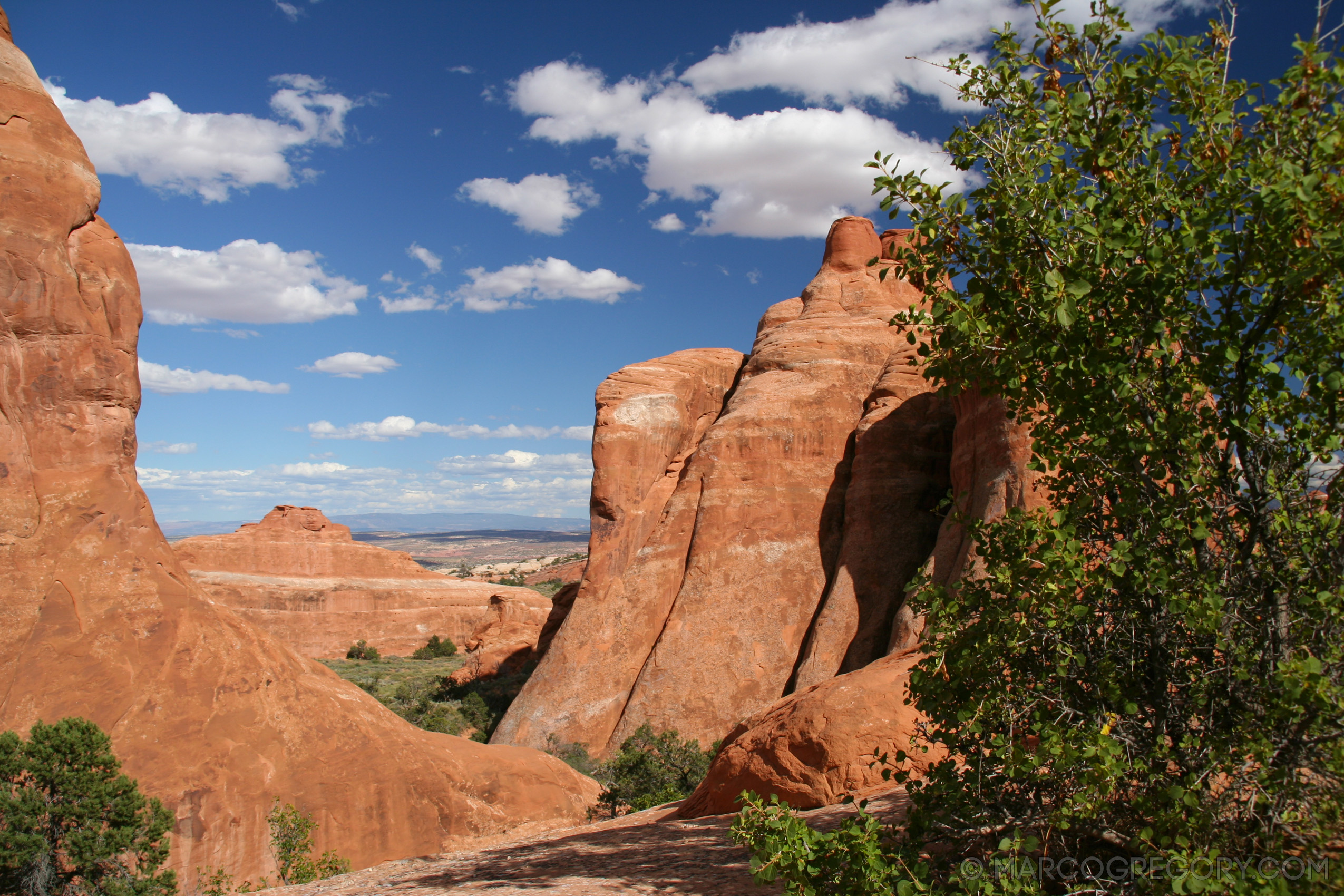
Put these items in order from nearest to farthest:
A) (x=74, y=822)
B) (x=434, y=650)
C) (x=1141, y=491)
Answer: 1. (x=1141, y=491)
2. (x=74, y=822)
3. (x=434, y=650)

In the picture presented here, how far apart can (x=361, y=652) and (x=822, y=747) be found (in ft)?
141

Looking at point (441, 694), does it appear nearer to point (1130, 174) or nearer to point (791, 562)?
point (791, 562)

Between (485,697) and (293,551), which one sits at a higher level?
(293,551)

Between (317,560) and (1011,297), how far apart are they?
52847mm

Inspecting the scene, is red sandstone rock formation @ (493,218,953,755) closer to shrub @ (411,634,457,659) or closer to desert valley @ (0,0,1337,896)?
desert valley @ (0,0,1337,896)

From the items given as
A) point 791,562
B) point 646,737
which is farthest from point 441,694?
point 791,562

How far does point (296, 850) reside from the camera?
41.1 ft

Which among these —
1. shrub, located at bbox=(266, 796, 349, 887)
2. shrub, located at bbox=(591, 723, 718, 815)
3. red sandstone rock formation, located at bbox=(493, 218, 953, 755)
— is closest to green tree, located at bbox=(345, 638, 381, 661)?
red sandstone rock formation, located at bbox=(493, 218, 953, 755)

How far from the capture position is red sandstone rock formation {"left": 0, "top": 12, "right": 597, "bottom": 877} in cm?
1251

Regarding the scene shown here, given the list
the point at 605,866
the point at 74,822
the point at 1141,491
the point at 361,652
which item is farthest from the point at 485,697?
the point at 1141,491

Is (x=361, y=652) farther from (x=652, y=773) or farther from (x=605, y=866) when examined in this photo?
(x=605, y=866)

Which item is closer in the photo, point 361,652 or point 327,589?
point 361,652

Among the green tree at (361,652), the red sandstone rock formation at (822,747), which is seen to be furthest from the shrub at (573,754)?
the green tree at (361,652)

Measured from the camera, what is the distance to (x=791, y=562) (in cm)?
2461
